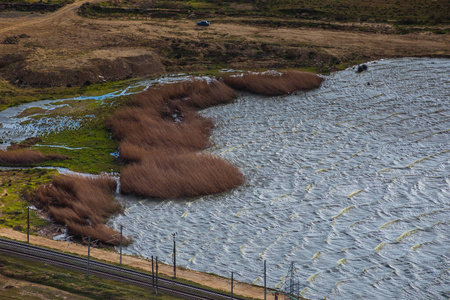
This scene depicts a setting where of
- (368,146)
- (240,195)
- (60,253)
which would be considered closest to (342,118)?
(368,146)

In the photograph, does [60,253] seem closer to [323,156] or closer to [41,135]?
[41,135]

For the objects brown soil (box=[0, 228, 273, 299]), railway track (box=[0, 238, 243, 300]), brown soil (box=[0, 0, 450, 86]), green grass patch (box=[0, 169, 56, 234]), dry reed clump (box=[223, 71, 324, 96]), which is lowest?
brown soil (box=[0, 228, 273, 299])

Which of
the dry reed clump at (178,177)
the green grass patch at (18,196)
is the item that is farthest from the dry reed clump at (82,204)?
the dry reed clump at (178,177)

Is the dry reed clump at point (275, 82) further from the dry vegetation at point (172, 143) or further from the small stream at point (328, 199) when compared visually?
the dry vegetation at point (172, 143)

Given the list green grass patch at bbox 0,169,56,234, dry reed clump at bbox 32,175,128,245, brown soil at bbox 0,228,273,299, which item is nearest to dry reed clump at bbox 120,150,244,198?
dry reed clump at bbox 32,175,128,245

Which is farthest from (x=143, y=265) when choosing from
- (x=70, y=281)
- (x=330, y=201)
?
(x=330, y=201)

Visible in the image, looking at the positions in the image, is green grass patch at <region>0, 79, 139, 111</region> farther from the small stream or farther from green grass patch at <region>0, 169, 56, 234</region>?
green grass patch at <region>0, 169, 56, 234</region>

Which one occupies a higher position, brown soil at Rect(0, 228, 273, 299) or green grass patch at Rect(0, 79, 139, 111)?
green grass patch at Rect(0, 79, 139, 111)
